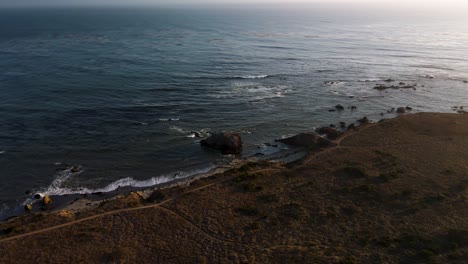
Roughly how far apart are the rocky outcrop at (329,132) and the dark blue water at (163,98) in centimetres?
532

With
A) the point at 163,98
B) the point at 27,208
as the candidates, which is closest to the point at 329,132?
the point at 163,98

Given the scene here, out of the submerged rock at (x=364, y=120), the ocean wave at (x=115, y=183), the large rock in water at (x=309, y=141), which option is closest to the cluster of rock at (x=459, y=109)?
the submerged rock at (x=364, y=120)

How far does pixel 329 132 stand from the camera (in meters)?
66.8

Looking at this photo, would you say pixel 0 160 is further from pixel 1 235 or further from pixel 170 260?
pixel 170 260

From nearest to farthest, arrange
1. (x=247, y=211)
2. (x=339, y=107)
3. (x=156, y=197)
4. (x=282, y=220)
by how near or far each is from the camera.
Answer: (x=282, y=220) < (x=247, y=211) < (x=156, y=197) < (x=339, y=107)

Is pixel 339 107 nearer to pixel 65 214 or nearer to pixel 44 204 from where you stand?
pixel 65 214

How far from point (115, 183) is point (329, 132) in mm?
36751

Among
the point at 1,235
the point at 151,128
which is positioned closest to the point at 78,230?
the point at 1,235

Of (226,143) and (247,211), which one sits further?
(226,143)

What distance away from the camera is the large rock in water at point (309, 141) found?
199ft

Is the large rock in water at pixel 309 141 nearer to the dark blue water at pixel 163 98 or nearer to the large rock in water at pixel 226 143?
the dark blue water at pixel 163 98

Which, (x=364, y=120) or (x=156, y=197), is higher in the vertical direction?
(x=364, y=120)

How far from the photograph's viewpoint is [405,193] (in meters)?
43.4

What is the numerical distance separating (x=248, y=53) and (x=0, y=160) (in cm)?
10306
